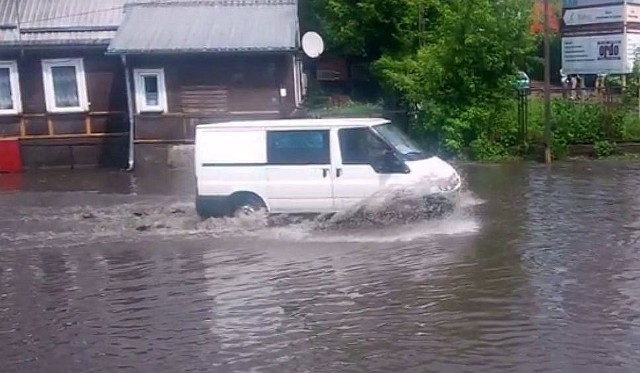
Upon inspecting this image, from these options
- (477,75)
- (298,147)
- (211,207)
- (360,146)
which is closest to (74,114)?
(477,75)

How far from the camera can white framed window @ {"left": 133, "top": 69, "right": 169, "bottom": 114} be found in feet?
87.0

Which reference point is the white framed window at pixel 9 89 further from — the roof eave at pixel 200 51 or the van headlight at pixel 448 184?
the van headlight at pixel 448 184

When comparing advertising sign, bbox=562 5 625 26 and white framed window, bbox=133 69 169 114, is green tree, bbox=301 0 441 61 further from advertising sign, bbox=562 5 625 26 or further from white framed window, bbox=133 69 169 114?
white framed window, bbox=133 69 169 114

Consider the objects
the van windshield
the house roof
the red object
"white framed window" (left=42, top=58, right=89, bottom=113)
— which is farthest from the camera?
the house roof

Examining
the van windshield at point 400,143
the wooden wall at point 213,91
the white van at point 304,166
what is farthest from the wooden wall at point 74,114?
the van windshield at point 400,143

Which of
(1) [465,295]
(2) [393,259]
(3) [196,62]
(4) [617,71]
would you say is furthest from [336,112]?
(1) [465,295]

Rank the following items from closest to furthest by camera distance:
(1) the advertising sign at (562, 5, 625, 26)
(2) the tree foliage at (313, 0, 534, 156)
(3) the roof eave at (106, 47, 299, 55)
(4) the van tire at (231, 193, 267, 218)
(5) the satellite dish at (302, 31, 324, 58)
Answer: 1. (4) the van tire at (231, 193, 267, 218)
2. (2) the tree foliage at (313, 0, 534, 156)
3. (3) the roof eave at (106, 47, 299, 55)
4. (5) the satellite dish at (302, 31, 324, 58)
5. (1) the advertising sign at (562, 5, 625, 26)

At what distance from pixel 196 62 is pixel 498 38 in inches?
336

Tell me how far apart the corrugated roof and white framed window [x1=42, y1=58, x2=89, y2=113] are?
1.82 m

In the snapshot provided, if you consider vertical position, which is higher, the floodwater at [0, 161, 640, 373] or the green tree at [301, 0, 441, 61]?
the green tree at [301, 0, 441, 61]

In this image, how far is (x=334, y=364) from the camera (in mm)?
7965

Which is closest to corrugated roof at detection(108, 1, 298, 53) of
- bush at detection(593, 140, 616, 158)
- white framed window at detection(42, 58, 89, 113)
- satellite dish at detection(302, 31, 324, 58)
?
satellite dish at detection(302, 31, 324, 58)

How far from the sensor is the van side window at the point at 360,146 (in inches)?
568

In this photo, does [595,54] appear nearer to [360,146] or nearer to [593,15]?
[593,15]
